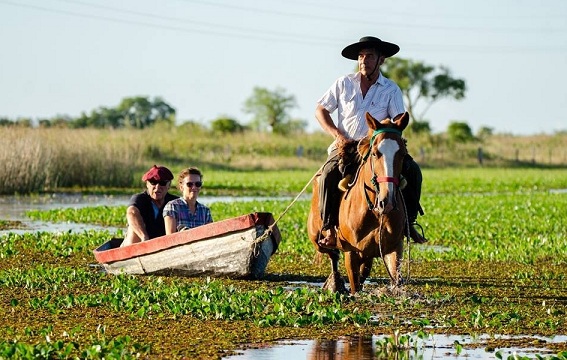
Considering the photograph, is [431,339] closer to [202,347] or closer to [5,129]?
[202,347]

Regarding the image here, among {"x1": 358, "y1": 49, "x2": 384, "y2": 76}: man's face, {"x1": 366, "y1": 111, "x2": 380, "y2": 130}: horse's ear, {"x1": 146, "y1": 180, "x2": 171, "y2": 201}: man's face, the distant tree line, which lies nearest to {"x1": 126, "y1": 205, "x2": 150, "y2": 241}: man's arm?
{"x1": 146, "y1": 180, "x2": 171, "y2": 201}: man's face

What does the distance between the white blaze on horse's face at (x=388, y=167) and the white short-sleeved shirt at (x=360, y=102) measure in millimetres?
1196

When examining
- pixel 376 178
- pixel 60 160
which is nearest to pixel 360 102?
pixel 376 178

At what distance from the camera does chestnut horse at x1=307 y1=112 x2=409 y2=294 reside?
36.1 feet

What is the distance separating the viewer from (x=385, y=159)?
432 inches

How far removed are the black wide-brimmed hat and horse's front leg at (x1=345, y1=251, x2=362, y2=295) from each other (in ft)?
6.92

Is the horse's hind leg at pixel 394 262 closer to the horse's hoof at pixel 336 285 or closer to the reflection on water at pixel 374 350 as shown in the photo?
the horse's hoof at pixel 336 285

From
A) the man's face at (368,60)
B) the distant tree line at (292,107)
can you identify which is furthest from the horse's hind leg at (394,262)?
the distant tree line at (292,107)

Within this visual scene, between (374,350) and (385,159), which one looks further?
(385,159)

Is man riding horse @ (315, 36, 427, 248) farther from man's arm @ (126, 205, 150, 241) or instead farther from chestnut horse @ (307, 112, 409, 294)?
man's arm @ (126, 205, 150, 241)

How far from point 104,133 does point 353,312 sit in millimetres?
35883

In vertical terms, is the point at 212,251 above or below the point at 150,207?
below

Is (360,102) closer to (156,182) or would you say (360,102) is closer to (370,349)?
(370,349)

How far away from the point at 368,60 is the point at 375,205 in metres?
1.77
